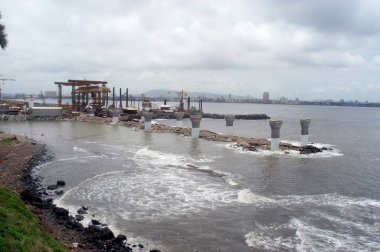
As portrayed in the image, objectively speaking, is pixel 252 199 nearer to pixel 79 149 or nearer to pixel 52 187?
pixel 52 187

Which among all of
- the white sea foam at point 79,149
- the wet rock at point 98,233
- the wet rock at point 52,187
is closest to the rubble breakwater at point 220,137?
the white sea foam at point 79,149

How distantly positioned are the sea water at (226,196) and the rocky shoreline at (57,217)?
0.66m

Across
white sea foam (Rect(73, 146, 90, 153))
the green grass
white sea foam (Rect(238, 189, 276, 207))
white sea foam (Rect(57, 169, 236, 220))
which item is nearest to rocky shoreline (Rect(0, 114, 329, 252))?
the green grass

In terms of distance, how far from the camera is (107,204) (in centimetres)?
1856

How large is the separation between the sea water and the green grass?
3288 mm

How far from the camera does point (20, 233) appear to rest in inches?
436

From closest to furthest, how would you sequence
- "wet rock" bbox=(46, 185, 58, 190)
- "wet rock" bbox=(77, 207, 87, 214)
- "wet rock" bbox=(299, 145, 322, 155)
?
"wet rock" bbox=(77, 207, 87, 214) → "wet rock" bbox=(46, 185, 58, 190) → "wet rock" bbox=(299, 145, 322, 155)

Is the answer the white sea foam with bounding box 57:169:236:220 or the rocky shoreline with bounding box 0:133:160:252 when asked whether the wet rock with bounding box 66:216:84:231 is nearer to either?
the rocky shoreline with bounding box 0:133:160:252

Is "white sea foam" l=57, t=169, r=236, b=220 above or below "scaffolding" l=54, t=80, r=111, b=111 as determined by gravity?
below

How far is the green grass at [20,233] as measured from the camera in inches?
395

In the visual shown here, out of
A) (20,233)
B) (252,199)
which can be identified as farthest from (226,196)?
(20,233)

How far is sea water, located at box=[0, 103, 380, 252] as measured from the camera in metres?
14.7

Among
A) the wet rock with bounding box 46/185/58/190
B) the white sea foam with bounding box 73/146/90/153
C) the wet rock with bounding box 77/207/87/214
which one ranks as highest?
the white sea foam with bounding box 73/146/90/153

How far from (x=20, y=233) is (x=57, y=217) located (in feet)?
15.7
